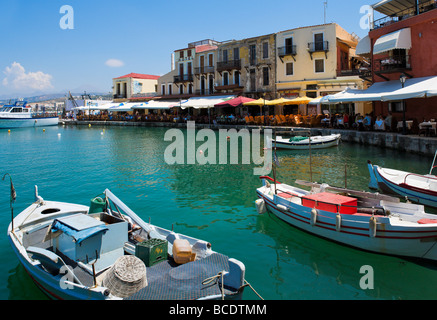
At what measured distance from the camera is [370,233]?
8344mm

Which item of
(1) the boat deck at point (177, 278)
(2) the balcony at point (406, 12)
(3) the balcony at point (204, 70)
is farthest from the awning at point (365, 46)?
(1) the boat deck at point (177, 278)

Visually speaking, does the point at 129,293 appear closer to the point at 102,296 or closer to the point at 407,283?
the point at 102,296

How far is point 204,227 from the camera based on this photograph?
10672 mm

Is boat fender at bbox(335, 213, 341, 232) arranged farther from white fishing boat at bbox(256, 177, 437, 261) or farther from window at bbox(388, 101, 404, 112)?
window at bbox(388, 101, 404, 112)

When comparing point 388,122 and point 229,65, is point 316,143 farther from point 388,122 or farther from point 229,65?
point 229,65

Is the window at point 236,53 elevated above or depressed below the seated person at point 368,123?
above

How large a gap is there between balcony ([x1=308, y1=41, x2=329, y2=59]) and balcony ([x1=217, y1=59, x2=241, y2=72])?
1045 centimetres

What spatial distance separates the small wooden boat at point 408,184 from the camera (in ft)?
36.9

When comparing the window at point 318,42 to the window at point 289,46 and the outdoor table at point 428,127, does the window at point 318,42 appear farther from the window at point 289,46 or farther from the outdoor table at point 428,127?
the outdoor table at point 428,127

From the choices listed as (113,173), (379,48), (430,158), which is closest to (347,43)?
(379,48)

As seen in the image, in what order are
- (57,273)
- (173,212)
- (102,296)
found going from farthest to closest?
(173,212) < (57,273) < (102,296)

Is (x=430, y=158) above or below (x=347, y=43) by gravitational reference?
below

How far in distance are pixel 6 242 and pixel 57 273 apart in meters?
4.45

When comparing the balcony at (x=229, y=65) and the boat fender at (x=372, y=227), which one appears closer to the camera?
the boat fender at (x=372, y=227)
